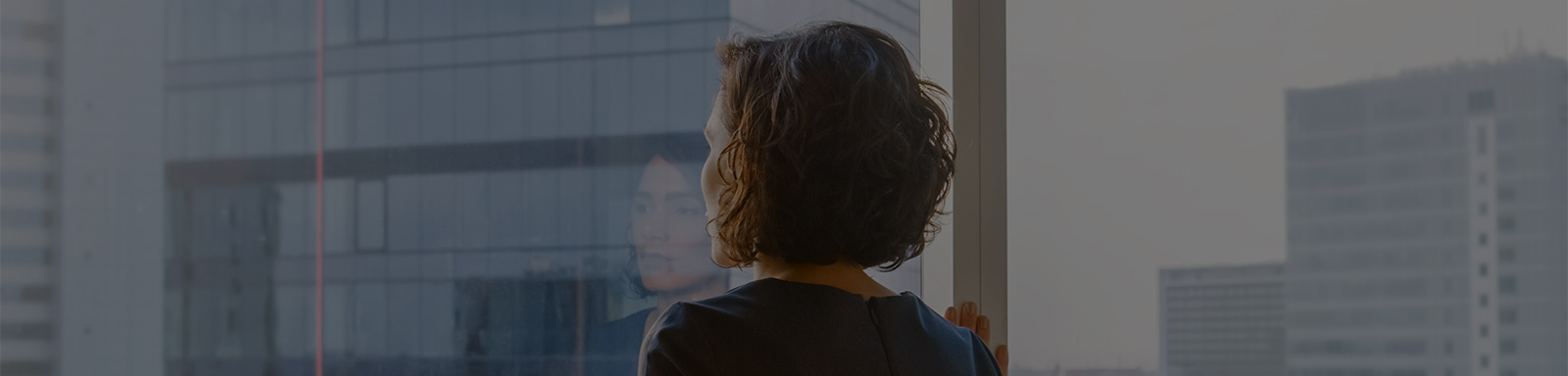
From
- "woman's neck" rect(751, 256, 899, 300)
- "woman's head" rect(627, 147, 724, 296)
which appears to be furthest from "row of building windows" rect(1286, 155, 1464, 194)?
"woman's head" rect(627, 147, 724, 296)

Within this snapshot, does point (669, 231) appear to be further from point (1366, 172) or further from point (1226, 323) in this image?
point (1366, 172)

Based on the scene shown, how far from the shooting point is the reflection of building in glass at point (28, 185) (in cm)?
124

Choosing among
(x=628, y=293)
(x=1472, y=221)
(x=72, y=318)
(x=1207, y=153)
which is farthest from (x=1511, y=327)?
(x=72, y=318)

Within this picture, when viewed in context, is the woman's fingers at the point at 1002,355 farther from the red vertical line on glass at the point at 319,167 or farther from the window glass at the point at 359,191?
the red vertical line on glass at the point at 319,167

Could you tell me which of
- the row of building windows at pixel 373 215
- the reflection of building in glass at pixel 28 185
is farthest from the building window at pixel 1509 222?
the reflection of building in glass at pixel 28 185

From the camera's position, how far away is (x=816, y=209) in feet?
3.37

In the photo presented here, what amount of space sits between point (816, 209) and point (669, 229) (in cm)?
37

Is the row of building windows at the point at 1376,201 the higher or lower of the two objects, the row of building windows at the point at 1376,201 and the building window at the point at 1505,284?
the higher

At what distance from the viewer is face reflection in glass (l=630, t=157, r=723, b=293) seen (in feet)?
4.40

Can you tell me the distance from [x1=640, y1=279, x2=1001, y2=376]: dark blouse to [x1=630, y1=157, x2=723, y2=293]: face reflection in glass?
331mm

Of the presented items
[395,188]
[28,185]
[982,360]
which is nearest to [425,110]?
[395,188]

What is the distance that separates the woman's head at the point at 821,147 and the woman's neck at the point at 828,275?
0.01m

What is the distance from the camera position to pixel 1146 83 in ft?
4.65

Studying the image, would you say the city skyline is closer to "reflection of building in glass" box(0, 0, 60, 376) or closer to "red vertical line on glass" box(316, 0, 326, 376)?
"red vertical line on glass" box(316, 0, 326, 376)
